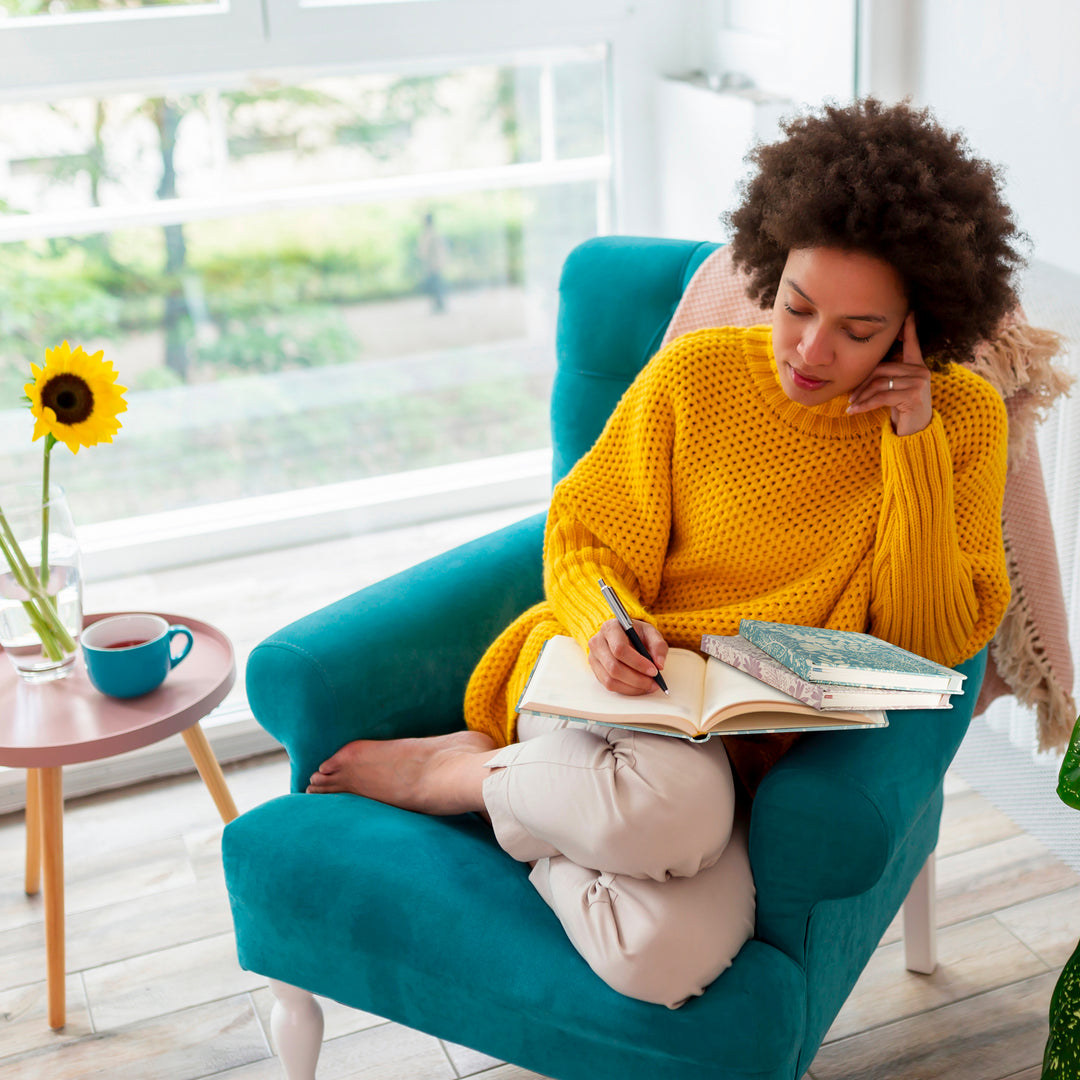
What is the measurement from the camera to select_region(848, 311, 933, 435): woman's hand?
1293 millimetres

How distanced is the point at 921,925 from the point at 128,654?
3.59 ft

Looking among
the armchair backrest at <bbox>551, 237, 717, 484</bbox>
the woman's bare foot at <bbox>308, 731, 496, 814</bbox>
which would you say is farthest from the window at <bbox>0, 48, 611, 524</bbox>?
the woman's bare foot at <bbox>308, 731, 496, 814</bbox>

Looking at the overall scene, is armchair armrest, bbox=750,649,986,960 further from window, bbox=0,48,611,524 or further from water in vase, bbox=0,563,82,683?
window, bbox=0,48,611,524

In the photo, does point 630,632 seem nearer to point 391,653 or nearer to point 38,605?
point 391,653

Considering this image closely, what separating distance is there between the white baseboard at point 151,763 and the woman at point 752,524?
33.8 inches

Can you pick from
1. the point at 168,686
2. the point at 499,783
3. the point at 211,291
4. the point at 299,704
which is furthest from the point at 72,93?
the point at 499,783

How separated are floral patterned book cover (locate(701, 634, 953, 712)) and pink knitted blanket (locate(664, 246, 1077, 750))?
1.43 feet

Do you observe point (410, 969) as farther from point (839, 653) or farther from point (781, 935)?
point (839, 653)

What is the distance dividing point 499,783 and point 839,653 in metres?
0.37

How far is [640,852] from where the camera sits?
114 centimetres

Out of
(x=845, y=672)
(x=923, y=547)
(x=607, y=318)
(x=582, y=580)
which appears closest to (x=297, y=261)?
(x=607, y=318)

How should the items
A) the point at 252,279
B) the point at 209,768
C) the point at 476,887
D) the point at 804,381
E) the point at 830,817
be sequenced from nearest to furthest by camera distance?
the point at 830,817, the point at 476,887, the point at 804,381, the point at 209,768, the point at 252,279

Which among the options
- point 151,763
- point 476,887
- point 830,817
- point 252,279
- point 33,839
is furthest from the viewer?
point 252,279

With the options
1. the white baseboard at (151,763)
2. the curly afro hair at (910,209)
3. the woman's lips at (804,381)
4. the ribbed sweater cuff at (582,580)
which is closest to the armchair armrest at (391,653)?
the ribbed sweater cuff at (582,580)
